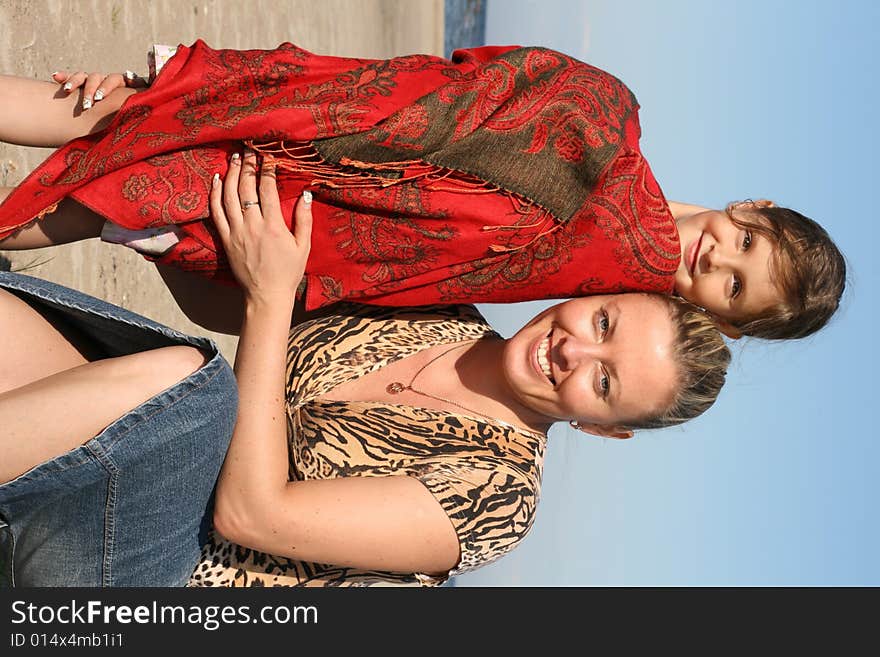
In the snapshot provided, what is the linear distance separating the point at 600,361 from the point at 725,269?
588mm

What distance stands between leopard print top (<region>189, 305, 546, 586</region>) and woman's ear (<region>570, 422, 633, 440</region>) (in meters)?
0.18

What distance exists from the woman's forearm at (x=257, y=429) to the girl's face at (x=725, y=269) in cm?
135

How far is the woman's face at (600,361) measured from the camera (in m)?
2.58

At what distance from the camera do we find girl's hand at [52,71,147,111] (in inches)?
100

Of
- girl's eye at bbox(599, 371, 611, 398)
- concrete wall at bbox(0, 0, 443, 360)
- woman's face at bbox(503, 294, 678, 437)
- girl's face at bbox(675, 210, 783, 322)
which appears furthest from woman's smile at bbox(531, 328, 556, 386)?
concrete wall at bbox(0, 0, 443, 360)

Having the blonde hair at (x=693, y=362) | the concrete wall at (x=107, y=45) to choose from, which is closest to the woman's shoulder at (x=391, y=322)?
the blonde hair at (x=693, y=362)

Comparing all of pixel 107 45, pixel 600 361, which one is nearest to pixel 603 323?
pixel 600 361

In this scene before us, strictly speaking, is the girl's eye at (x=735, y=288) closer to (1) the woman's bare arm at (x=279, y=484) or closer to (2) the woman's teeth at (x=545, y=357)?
(2) the woman's teeth at (x=545, y=357)

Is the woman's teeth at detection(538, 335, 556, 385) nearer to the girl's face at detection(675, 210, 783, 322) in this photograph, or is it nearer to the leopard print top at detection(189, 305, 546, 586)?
the leopard print top at detection(189, 305, 546, 586)

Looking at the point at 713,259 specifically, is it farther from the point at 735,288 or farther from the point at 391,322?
the point at 391,322

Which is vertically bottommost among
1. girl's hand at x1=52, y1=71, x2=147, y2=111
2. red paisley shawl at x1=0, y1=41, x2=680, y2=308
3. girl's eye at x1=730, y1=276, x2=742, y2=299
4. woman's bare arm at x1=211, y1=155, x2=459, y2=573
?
woman's bare arm at x1=211, y1=155, x2=459, y2=573

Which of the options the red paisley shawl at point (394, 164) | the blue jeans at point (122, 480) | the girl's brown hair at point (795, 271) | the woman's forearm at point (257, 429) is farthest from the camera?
the girl's brown hair at point (795, 271)

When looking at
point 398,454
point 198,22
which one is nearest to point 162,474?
point 398,454
